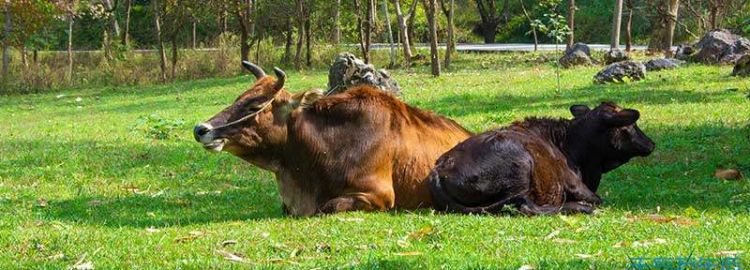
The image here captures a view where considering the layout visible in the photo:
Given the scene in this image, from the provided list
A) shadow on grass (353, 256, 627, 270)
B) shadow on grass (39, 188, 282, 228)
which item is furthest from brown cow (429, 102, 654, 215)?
shadow on grass (353, 256, 627, 270)

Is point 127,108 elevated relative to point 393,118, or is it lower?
lower

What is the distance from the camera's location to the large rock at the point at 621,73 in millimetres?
24531

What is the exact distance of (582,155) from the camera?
10.7 meters

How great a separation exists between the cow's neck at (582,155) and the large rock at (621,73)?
→ 14.1 metres

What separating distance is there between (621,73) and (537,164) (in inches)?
601

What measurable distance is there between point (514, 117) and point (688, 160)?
511cm

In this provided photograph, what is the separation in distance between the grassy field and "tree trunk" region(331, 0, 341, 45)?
63.5ft

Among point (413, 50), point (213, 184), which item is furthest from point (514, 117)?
point (413, 50)

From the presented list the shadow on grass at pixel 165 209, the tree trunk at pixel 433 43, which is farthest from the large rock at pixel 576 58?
the shadow on grass at pixel 165 209

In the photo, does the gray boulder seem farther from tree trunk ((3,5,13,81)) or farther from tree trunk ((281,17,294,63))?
tree trunk ((3,5,13,81))

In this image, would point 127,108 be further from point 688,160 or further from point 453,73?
point 688,160

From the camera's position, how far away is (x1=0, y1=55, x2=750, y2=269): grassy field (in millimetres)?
7504

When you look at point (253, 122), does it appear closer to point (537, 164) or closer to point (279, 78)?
point (279, 78)

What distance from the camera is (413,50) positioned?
43.4 meters
